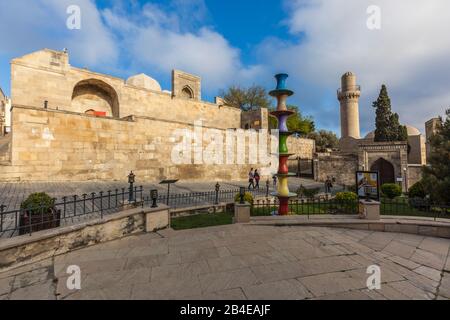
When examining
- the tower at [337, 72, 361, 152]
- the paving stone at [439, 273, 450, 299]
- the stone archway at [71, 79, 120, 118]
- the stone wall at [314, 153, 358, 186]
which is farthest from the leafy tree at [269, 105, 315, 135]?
the paving stone at [439, 273, 450, 299]

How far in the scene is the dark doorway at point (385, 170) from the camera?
25.5m

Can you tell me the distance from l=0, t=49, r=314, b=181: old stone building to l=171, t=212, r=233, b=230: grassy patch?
31.5 ft

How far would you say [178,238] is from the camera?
232 inches

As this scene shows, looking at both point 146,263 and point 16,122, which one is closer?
point 146,263

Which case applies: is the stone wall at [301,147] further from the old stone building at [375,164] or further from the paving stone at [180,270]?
the paving stone at [180,270]

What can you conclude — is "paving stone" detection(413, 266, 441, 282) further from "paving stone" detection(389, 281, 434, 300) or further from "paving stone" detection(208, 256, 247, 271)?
"paving stone" detection(208, 256, 247, 271)

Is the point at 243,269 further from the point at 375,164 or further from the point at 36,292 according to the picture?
the point at 375,164

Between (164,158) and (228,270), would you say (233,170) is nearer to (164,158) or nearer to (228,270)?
(164,158)

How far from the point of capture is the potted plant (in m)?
4.84

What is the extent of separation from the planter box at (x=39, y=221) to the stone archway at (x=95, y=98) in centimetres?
1984

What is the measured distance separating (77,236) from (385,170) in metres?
30.8

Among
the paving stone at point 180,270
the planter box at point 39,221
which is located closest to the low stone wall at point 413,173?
the paving stone at point 180,270
